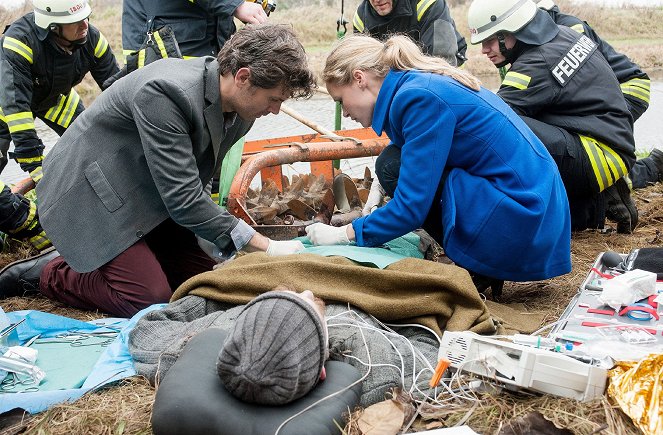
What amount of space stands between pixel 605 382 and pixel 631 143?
96.6 inches

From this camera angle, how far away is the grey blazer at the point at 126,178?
3.05 meters

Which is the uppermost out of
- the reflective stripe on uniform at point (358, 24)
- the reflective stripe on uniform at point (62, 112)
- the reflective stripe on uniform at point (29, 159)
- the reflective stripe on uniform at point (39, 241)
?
the reflective stripe on uniform at point (358, 24)

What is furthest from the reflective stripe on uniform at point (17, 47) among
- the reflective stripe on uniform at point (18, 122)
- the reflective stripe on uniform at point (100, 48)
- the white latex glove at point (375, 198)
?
the white latex glove at point (375, 198)

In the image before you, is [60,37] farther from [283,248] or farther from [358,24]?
[283,248]

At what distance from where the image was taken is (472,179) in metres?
2.96

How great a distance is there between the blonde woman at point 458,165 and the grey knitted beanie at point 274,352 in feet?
3.70

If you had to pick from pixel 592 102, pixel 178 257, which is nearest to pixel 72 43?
pixel 178 257

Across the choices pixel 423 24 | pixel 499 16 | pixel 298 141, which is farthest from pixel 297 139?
pixel 499 16

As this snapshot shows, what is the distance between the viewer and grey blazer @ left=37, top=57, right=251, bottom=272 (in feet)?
10.0

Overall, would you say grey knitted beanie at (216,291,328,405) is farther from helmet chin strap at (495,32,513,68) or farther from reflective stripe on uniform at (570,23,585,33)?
reflective stripe on uniform at (570,23,585,33)

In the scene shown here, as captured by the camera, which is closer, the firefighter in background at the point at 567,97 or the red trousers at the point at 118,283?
the red trousers at the point at 118,283

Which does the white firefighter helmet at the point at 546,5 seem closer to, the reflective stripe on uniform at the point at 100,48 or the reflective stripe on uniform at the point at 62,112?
the reflective stripe on uniform at the point at 100,48

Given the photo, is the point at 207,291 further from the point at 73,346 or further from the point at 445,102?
the point at 445,102

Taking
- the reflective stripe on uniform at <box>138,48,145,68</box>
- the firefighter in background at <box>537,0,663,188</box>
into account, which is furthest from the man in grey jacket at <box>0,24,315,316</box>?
the firefighter in background at <box>537,0,663,188</box>
